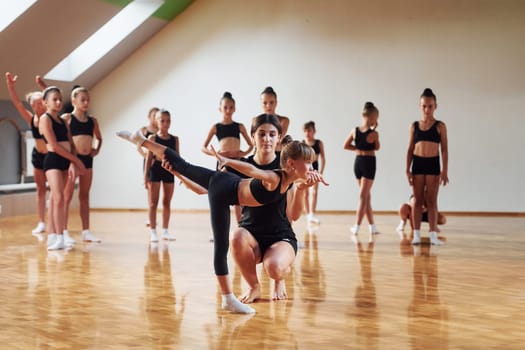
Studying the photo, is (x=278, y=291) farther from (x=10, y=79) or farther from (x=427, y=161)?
(x=10, y=79)

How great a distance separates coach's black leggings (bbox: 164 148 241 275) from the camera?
155 inches

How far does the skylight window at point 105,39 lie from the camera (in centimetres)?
1046

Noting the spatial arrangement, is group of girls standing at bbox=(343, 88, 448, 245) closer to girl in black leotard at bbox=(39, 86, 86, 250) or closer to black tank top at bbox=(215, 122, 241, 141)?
black tank top at bbox=(215, 122, 241, 141)

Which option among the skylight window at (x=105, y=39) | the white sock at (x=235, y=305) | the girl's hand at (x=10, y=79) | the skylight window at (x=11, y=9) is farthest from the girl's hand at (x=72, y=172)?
the skylight window at (x=105, y=39)

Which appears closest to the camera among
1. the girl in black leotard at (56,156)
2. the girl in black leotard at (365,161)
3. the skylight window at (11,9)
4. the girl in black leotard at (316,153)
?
the girl in black leotard at (56,156)

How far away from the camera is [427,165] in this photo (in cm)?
687

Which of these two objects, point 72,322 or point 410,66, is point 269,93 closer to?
point 72,322

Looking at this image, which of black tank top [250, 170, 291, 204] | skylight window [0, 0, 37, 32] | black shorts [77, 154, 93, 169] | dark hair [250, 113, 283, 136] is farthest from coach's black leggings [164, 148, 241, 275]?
skylight window [0, 0, 37, 32]

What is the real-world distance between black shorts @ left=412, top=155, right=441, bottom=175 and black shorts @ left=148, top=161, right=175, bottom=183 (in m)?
2.38

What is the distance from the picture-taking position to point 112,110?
11414 millimetres

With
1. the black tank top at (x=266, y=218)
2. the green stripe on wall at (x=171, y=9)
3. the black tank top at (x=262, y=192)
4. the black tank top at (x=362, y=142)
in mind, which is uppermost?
the green stripe on wall at (x=171, y=9)

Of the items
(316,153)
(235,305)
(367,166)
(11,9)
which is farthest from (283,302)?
(11,9)

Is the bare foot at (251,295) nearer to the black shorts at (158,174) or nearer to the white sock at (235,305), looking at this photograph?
the white sock at (235,305)

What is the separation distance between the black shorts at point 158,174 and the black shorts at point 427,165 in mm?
2384
